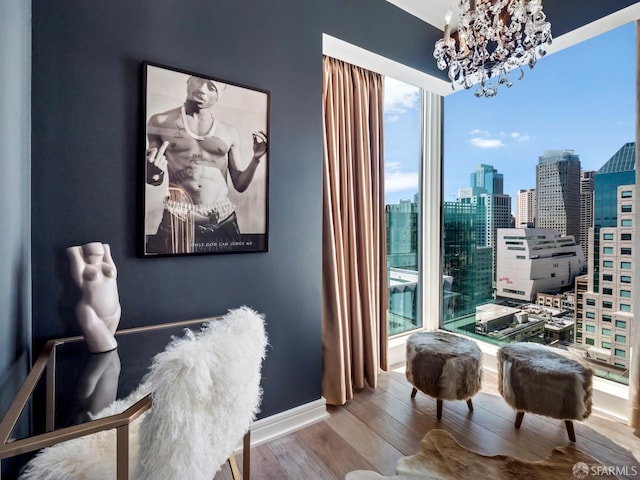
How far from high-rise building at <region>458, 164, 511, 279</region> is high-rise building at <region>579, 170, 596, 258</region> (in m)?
0.54

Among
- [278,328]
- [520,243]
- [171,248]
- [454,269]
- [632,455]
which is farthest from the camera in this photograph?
[454,269]

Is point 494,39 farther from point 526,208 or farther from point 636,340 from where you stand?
point 636,340

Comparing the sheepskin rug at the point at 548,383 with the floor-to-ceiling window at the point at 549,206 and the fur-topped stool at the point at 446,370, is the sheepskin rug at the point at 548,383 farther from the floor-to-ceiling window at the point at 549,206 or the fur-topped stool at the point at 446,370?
the floor-to-ceiling window at the point at 549,206

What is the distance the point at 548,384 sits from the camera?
5.72 feet

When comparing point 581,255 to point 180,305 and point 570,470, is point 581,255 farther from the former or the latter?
point 180,305

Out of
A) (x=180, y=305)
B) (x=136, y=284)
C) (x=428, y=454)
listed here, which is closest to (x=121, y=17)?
(x=136, y=284)

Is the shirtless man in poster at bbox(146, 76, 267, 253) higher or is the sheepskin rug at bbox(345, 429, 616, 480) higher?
the shirtless man in poster at bbox(146, 76, 267, 253)

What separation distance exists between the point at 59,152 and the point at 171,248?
590 millimetres

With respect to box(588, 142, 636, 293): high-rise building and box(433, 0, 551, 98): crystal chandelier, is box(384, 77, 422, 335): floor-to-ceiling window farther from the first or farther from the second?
box(588, 142, 636, 293): high-rise building

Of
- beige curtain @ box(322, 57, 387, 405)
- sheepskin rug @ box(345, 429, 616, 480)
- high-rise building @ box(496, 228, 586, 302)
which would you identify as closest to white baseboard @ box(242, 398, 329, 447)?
beige curtain @ box(322, 57, 387, 405)

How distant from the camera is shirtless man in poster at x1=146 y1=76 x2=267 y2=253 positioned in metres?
1.50

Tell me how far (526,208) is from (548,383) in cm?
151

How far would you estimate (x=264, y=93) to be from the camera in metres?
1.79

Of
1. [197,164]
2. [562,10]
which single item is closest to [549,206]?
[562,10]
